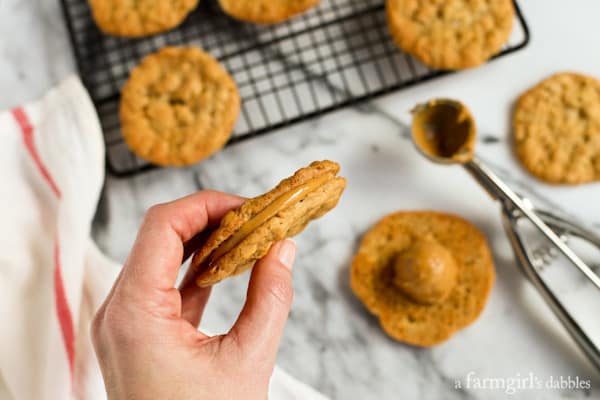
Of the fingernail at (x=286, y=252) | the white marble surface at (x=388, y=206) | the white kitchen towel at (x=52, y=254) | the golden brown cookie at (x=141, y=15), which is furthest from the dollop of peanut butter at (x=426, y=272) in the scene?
the golden brown cookie at (x=141, y=15)

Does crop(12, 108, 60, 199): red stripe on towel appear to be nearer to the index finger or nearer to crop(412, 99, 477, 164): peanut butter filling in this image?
the index finger

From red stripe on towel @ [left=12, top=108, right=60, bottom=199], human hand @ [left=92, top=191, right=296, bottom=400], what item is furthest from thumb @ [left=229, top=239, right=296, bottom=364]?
red stripe on towel @ [left=12, top=108, right=60, bottom=199]

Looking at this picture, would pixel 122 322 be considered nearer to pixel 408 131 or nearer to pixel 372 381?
pixel 372 381

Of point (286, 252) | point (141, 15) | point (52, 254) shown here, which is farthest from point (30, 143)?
point (286, 252)

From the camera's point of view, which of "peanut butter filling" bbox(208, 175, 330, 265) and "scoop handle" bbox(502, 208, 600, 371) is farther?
"scoop handle" bbox(502, 208, 600, 371)

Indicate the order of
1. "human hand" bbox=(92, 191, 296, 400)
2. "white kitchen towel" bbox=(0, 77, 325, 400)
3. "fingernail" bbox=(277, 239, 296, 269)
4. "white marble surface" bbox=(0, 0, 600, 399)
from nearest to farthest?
"human hand" bbox=(92, 191, 296, 400), "fingernail" bbox=(277, 239, 296, 269), "white kitchen towel" bbox=(0, 77, 325, 400), "white marble surface" bbox=(0, 0, 600, 399)

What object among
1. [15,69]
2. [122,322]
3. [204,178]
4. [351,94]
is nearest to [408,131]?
[351,94]
